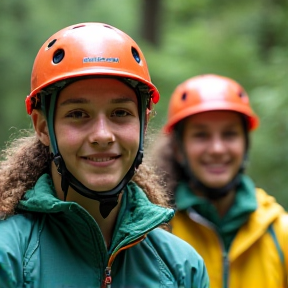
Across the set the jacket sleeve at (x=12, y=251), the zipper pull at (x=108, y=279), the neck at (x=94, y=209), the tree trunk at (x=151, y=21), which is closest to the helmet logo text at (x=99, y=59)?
the neck at (x=94, y=209)

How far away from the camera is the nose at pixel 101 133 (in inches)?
123

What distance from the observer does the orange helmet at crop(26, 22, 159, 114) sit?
10.8 ft

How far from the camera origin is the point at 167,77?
35.9ft

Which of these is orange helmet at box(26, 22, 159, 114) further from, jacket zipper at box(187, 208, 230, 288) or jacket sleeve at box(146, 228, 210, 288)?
jacket zipper at box(187, 208, 230, 288)

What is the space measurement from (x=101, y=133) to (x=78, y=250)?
56 centimetres

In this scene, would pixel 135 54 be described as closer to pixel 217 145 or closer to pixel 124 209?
pixel 124 209

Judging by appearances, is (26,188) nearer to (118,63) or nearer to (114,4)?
(118,63)

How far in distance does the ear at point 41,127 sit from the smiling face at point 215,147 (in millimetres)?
2396

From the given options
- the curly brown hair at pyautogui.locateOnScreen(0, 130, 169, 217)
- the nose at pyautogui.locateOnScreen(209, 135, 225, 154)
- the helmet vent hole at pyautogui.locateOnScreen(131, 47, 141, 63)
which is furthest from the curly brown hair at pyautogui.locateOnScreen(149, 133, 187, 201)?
the helmet vent hole at pyautogui.locateOnScreen(131, 47, 141, 63)

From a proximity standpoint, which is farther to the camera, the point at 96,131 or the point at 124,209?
the point at 124,209

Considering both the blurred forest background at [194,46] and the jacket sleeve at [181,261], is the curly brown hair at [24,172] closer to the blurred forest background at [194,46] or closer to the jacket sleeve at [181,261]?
the jacket sleeve at [181,261]

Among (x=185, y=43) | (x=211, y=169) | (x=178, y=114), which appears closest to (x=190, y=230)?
(x=211, y=169)

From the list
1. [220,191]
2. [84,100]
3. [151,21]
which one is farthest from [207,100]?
[151,21]

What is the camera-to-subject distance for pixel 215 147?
5613 mm
